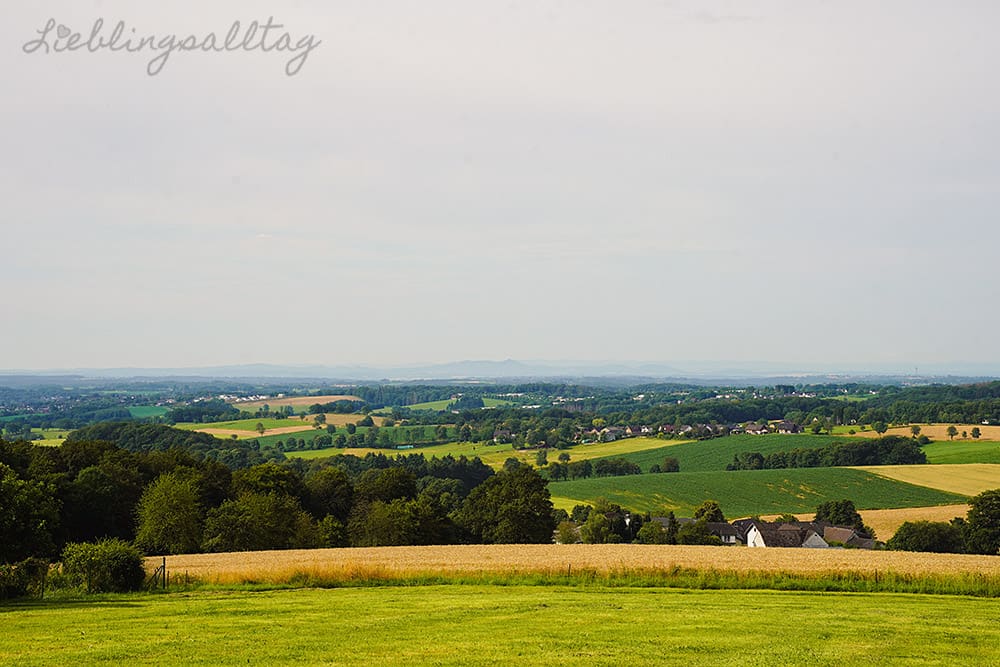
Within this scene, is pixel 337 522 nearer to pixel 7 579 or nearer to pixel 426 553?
pixel 426 553

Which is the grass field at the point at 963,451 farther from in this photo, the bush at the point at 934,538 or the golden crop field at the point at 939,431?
the bush at the point at 934,538

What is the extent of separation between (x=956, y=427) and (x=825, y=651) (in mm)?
141836

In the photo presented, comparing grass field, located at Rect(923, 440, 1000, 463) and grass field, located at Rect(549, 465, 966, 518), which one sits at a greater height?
grass field, located at Rect(923, 440, 1000, 463)

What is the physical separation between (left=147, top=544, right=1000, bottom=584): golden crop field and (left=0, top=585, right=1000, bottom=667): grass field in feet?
16.8

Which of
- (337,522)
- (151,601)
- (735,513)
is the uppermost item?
(151,601)

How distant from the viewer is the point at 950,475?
314 feet

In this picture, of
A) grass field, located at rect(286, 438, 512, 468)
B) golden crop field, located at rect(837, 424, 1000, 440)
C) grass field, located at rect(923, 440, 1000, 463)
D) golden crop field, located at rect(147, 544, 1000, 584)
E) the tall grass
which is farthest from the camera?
golden crop field, located at rect(837, 424, 1000, 440)

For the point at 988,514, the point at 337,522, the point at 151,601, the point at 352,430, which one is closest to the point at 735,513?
the point at 988,514

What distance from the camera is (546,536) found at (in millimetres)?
56219

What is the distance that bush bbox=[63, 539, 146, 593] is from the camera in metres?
25.2

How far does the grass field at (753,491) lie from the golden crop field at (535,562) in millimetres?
44042

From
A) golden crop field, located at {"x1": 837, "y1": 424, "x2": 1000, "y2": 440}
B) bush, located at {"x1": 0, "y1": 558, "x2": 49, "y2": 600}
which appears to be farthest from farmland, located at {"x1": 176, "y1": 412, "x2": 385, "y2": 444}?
bush, located at {"x1": 0, "y1": 558, "x2": 49, "y2": 600}

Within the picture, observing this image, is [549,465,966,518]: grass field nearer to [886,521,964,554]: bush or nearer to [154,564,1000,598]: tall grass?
[886,521,964,554]: bush

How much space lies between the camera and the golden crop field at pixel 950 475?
88.8 meters
